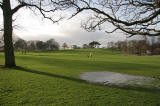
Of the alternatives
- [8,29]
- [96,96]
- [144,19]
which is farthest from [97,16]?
[8,29]

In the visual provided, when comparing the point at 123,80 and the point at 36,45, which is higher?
the point at 36,45

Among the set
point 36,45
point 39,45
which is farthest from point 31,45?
point 39,45

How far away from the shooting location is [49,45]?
441 ft

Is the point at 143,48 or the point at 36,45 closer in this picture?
the point at 143,48

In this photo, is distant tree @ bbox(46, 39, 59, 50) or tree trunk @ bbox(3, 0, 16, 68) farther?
distant tree @ bbox(46, 39, 59, 50)

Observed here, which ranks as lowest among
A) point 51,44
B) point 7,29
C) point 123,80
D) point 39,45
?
point 123,80

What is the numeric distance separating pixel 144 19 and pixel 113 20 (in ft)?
7.15

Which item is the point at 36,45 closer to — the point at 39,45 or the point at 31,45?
the point at 39,45

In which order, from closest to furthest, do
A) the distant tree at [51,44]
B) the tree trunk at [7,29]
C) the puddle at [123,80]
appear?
the puddle at [123,80], the tree trunk at [7,29], the distant tree at [51,44]

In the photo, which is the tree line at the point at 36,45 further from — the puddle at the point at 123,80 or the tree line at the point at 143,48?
the puddle at the point at 123,80

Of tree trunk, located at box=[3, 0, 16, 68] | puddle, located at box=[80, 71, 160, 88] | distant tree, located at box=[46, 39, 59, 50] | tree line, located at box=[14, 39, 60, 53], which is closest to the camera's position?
puddle, located at box=[80, 71, 160, 88]

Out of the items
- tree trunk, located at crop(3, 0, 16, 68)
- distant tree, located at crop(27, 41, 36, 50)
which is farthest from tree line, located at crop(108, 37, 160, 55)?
A: tree trunk, located at crop(3, 0, 16, 68)

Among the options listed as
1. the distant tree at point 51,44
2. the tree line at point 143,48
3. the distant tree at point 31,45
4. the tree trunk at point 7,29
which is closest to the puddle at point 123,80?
the tree trunk at point 7,29

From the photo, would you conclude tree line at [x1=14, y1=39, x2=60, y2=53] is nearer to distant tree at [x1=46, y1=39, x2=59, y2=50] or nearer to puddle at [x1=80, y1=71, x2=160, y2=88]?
distant tree at [x1=46, y1=39, x2=59, y2=50]
